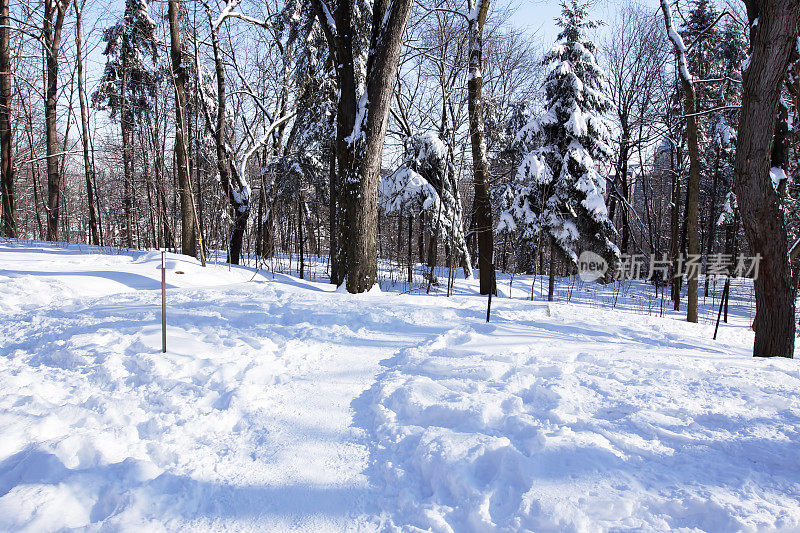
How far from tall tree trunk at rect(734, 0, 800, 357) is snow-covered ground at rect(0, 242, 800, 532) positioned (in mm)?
2536

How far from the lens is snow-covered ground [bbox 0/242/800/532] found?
73.8 inches

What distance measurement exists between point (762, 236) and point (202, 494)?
23.0ft

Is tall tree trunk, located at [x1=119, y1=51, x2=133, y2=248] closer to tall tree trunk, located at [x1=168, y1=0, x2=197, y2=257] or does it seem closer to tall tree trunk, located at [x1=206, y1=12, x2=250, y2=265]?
tall tree trunk, located at [x1=206, y1=12, x2=250, y2=265]

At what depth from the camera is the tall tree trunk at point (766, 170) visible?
16.6 ft

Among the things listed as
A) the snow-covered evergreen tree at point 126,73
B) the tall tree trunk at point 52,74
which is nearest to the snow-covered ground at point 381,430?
the tall tree trunk at point 52,74

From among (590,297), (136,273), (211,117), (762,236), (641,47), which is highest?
(641,47)

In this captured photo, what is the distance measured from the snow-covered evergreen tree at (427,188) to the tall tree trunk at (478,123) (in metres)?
1.59

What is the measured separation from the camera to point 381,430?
8.57 ft

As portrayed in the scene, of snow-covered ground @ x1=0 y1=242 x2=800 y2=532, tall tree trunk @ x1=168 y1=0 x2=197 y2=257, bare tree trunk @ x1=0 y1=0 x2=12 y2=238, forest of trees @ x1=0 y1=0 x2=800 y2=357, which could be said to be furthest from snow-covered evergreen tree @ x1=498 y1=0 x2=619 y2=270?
bare tree trunk @ x1=0 y1=0 x2=12 y2=238

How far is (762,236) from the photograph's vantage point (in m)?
5.51

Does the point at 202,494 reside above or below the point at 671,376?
below

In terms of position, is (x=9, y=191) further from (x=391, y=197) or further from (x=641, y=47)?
(x=641, y=47)

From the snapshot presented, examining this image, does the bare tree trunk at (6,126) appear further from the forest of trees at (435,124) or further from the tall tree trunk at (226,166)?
the tall tree trunk at (226,166)

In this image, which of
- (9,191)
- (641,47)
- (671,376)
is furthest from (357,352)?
(641,47)
